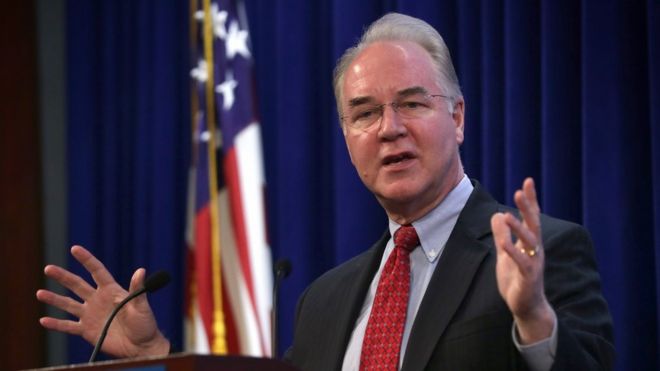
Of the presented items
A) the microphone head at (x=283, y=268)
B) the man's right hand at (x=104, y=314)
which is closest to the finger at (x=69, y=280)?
the man's right hand at (x=104, y=314)

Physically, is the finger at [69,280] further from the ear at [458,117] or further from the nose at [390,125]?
the ear at [458,117]

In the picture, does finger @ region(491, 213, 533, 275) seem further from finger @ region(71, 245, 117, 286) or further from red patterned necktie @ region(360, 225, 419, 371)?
finger @ region(71, 245, 117, 286)

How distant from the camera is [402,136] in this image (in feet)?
8.42

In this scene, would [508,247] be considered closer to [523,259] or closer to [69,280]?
[523,259]

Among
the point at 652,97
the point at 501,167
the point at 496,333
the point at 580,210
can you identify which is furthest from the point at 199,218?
the point at 496,333

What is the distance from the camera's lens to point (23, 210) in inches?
213

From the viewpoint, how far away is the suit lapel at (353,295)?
8.11 ft

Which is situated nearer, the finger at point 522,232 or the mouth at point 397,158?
the finger at point 522,232

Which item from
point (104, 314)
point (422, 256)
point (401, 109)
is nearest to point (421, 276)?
point (422, 256)

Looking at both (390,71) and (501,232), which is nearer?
(501,232)

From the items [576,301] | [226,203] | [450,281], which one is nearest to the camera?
[576,301]

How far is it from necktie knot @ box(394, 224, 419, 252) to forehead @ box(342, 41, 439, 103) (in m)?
0.34

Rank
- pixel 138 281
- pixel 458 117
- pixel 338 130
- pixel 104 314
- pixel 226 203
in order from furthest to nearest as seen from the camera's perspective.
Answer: pixel 226 203
pixel 338 130
pixel 458 117
pixel 104 314
pixel 138 281

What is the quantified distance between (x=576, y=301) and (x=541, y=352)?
0.79 ft
